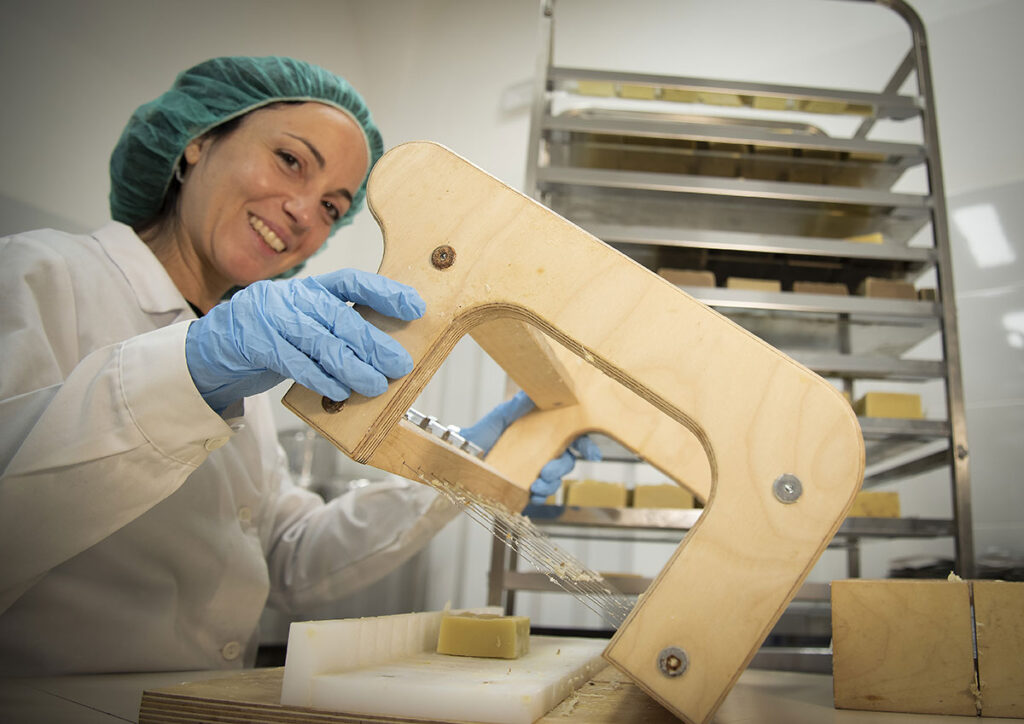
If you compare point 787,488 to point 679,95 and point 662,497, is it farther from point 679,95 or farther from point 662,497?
point 679,95

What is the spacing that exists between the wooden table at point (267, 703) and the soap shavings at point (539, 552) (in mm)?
92

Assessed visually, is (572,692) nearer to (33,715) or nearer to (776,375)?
(776,375)

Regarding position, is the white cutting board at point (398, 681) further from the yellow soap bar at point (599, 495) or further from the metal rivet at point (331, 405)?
the yellow soap bar at point (599, 495)

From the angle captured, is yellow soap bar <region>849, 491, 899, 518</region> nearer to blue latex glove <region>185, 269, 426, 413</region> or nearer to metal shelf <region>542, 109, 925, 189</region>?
metal shelf <region>542, 109, 925, 189</region>

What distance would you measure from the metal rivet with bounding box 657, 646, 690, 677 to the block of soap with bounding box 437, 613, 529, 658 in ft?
0.99

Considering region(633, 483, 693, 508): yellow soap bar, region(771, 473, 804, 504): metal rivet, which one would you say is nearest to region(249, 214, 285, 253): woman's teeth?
region(633, 483, 693, 508): yellow soap bar

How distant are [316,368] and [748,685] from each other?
29.7 inches

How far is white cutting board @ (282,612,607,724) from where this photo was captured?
1.92 ft

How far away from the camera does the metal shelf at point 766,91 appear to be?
6.00ft

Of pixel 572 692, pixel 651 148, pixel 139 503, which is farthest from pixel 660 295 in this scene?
pixel 651 148

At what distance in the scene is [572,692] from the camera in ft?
2.48

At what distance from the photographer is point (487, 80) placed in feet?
8.89

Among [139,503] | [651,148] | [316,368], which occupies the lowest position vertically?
[139,503]

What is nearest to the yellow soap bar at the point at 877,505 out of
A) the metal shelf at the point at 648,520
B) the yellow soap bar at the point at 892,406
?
the metal shelf at the point at 648,520
